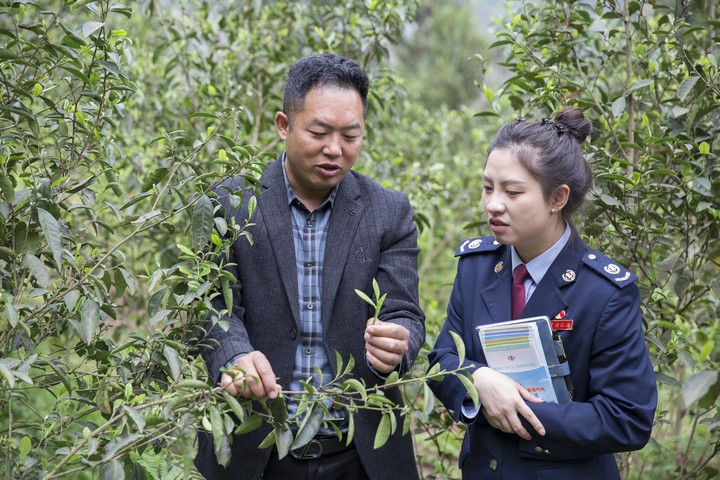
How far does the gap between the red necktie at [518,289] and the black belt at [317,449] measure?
0.65 metres

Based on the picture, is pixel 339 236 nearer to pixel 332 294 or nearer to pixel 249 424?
pixel 332 294

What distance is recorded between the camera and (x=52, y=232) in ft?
6.23

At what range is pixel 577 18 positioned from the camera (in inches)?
122

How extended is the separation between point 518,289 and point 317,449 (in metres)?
0.76

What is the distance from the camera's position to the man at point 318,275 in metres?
2.24

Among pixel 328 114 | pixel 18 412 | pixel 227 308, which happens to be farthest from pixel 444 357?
pixel 18 412

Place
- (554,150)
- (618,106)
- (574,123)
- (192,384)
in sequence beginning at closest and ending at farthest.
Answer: (192,384)
(554,150)
(574,123)
(618,106)

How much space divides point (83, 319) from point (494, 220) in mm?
1142

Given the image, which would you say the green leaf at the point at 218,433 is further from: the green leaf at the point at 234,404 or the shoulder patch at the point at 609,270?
the shoulder patch at the point at 609,270

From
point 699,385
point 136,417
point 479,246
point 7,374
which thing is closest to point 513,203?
point 479,246

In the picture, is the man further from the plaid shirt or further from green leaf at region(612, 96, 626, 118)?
green leaf at region(612, 96, 626, 118)

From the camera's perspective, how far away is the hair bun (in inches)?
90.7

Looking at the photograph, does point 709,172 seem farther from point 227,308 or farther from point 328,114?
point 227,308

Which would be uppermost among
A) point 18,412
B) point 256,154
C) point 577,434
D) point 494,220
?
point 256,154
